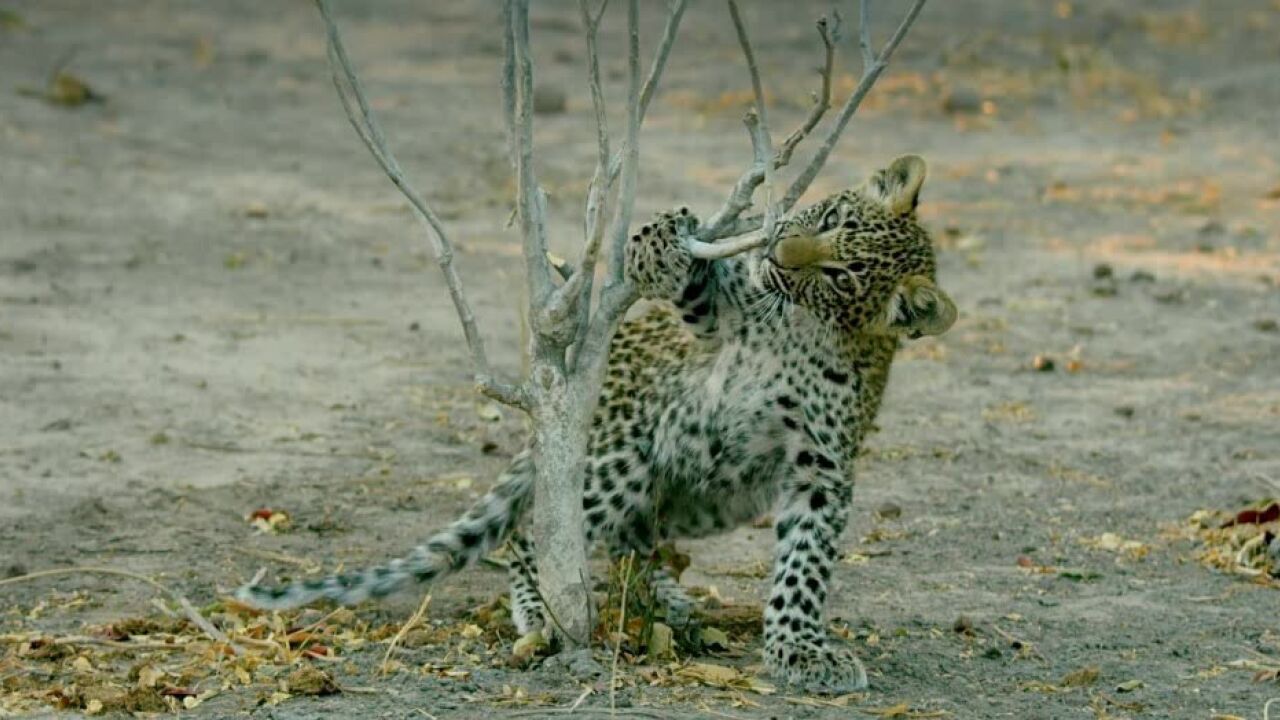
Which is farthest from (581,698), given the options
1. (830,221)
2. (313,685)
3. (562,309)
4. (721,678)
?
(830,221)

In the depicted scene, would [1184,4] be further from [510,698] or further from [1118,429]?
[510,698]

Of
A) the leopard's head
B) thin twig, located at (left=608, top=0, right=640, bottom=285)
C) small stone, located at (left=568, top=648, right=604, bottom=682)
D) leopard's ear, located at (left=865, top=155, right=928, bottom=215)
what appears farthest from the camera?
leopard's ear, located at (left=865, top=155, right=928, bottom=215)

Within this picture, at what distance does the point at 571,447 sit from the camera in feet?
21.3

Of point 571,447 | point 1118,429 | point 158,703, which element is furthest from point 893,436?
point 158,703

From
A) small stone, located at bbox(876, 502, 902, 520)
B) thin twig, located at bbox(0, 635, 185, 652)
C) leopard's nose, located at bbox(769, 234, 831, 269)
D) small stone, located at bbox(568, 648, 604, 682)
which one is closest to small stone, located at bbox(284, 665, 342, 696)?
thin twig, located at bbox(0, 635, 185, 652)

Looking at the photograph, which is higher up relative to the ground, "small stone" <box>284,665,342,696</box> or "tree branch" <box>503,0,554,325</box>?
"tree branch" <box>503,0,554,325</box>

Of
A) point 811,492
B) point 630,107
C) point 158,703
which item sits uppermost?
point 630,107

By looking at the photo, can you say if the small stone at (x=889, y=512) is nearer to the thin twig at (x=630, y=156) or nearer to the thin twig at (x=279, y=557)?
the thin twig at (x=279, y=557)

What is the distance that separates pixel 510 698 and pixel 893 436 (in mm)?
4310

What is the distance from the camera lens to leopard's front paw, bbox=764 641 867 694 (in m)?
6.57

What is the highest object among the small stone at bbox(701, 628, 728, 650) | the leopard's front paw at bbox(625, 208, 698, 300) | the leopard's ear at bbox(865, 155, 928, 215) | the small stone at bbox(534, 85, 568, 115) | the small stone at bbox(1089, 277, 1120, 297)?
the leopard's ear at bbox(865, 155, 928, 215)

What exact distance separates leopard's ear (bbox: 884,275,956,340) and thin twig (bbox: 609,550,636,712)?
1143 mm

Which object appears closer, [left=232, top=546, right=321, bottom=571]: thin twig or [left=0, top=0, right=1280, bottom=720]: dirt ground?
[left=0, top=0, right=1280, bottom=720]: dirt ground

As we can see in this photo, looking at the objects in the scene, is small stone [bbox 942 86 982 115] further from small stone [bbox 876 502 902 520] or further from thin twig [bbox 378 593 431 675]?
thin twig [bbox 378 593 431 675]
